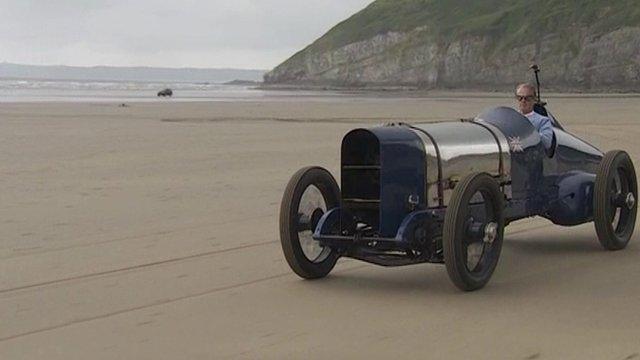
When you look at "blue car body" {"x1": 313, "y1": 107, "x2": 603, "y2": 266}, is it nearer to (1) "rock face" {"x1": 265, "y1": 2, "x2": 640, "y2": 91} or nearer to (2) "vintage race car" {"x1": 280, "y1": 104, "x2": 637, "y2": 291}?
(2) "vintage race car" {"x1": 280, "y1": 104, "x2": 637, "y2": 291}

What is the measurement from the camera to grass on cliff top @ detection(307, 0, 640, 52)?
10425 cm

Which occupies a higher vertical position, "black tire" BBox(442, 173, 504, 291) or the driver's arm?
the driver's arm

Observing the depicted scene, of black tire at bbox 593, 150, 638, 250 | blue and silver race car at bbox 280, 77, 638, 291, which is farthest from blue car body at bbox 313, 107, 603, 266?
black tire at bbox 593, 150, 638, 250

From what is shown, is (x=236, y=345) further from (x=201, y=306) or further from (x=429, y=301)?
(x=429, y=301)

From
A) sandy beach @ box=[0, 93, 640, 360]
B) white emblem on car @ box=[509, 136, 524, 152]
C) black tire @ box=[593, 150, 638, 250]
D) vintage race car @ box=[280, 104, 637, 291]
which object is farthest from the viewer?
black tire @ box=[593, 150, 638, 250]

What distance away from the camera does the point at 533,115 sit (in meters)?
8.24

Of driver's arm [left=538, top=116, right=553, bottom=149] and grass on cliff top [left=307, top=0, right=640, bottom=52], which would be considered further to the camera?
grass on cliff top [left=307, top=0, right=640, bottom=52]

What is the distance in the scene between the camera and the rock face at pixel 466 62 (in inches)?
3725

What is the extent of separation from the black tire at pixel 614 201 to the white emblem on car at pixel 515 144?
82cm

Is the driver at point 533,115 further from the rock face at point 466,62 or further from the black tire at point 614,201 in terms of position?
the rock face at point 466,62

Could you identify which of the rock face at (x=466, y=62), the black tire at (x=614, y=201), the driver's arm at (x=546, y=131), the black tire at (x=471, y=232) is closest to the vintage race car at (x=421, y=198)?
the black tire at (x=471, y=232)

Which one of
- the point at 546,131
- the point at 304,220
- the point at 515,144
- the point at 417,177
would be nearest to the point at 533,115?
the point at 546,131

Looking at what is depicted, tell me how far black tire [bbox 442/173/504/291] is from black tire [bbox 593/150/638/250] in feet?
4.74

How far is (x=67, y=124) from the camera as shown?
1027 inches
